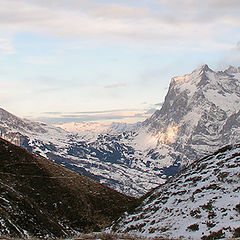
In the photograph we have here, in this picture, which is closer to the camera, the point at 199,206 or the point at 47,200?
the point at 199,206

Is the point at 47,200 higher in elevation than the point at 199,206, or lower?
lower

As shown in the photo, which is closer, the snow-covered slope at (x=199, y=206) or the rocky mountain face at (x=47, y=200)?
the snow-covered slope at (x=199, y=206)

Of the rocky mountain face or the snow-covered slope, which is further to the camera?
the rocky mountain face

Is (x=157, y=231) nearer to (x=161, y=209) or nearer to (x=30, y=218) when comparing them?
(x=161, y=209)

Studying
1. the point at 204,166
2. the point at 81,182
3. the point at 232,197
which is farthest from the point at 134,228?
the point at 81,182

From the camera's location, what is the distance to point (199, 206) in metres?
38.7

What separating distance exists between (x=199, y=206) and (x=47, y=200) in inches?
1035

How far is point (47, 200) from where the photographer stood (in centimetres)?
5531

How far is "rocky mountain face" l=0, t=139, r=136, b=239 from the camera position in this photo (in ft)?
129

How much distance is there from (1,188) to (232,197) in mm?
28215

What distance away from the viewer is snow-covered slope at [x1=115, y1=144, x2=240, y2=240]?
3250 centimetres

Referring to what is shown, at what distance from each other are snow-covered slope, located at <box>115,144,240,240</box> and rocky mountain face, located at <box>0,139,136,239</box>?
741cm

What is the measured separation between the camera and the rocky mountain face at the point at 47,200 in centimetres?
3931

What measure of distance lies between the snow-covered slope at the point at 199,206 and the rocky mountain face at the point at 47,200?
7.41m
